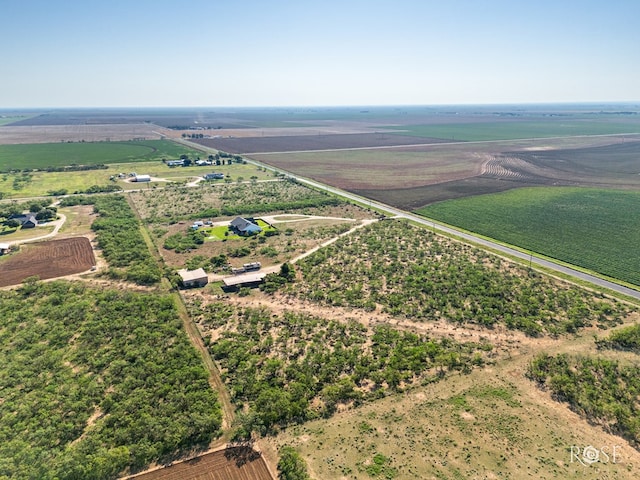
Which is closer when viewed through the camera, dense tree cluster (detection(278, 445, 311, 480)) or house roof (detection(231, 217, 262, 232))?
dense tree cluster (detection(278, 445, 311, 480))

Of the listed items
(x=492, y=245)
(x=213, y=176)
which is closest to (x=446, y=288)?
(x=492, y=245)

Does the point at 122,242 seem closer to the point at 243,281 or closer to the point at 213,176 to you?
the point at 243,281

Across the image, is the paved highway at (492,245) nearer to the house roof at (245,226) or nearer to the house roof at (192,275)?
the house roof at (245,226)

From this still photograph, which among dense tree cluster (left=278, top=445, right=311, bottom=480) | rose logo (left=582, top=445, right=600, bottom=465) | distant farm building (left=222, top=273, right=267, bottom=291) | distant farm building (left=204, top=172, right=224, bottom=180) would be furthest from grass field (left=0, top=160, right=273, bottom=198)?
rose logo (left=582, top=445, right=600, bottom=465)

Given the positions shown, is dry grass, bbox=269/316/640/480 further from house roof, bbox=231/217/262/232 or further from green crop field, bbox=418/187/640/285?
house roof, bbox=231/217/262/232

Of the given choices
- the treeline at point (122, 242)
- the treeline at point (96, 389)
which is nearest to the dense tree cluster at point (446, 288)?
the treeline at point (96, 389)

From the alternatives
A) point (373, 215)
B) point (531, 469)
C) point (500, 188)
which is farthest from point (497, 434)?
point (500, 188)
